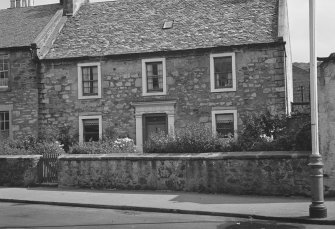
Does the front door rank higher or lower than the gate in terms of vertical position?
higher

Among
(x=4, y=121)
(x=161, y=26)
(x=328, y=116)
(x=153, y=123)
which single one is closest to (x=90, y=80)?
(x=153, y=123)

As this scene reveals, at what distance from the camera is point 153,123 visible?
25219mm

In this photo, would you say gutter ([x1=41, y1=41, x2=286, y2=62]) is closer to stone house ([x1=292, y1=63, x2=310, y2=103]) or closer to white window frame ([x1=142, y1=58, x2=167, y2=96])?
white window frame ([x1=142, y1=58, x2=167, y2=96])

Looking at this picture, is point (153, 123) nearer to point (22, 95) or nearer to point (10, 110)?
point (22, 95)

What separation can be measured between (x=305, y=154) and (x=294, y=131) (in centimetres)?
180

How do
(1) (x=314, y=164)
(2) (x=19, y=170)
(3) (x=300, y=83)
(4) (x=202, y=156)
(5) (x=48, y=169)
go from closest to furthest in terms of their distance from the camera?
(1) (x=314, y=164) < (4) (x=202, y=156) < (5) (x=48, y=169) < (2) (x=19, y=170) < (3) (x=300, y=83)

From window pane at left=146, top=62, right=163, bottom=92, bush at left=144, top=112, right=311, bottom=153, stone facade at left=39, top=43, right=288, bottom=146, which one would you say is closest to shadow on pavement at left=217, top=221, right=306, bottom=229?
bush at left=144, top=112, right=311, bottom=153

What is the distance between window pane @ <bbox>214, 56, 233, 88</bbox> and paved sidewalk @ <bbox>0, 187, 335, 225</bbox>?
1056 cm

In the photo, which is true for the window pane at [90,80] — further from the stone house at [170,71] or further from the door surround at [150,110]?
the door surround at [150,110]

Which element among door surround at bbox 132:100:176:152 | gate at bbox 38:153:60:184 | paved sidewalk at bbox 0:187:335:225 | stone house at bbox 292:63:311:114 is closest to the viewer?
paved sidewalk at bbox 0:187:335:225

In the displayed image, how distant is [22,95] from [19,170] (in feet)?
32.3

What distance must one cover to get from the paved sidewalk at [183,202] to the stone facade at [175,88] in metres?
9.67

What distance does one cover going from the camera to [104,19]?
2881 cm

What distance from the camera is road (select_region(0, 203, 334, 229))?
995 cm
